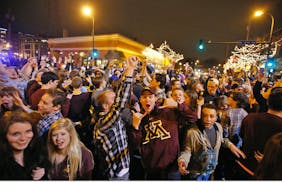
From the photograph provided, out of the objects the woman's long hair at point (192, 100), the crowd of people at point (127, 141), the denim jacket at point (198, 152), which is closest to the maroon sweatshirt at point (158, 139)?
the crowd of people at point (127, 141)

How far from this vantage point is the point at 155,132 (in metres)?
3.24

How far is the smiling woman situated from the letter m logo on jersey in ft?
4.65

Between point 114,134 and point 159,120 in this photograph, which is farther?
point 159,120

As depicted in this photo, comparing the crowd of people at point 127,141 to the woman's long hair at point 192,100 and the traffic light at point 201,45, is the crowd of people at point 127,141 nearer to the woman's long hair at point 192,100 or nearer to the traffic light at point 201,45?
the woman's long hair at point 192,100

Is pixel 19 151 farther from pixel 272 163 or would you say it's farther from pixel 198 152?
pixel 272 163

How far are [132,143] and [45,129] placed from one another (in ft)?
4.01

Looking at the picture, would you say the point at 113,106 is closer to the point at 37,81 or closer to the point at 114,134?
the point at 114,134

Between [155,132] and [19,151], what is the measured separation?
1.70 m

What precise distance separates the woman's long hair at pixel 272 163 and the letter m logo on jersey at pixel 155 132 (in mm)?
1274

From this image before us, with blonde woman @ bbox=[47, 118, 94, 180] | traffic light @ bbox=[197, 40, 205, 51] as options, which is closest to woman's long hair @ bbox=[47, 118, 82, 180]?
blonde woman @ bbox=[47, 118, 94, 180]

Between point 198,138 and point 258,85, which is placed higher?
point 258,85

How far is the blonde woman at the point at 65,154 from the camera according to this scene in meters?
2.59

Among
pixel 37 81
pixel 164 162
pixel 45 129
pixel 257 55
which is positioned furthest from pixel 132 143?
pixel 257 55

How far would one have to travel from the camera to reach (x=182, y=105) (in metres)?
3.88
